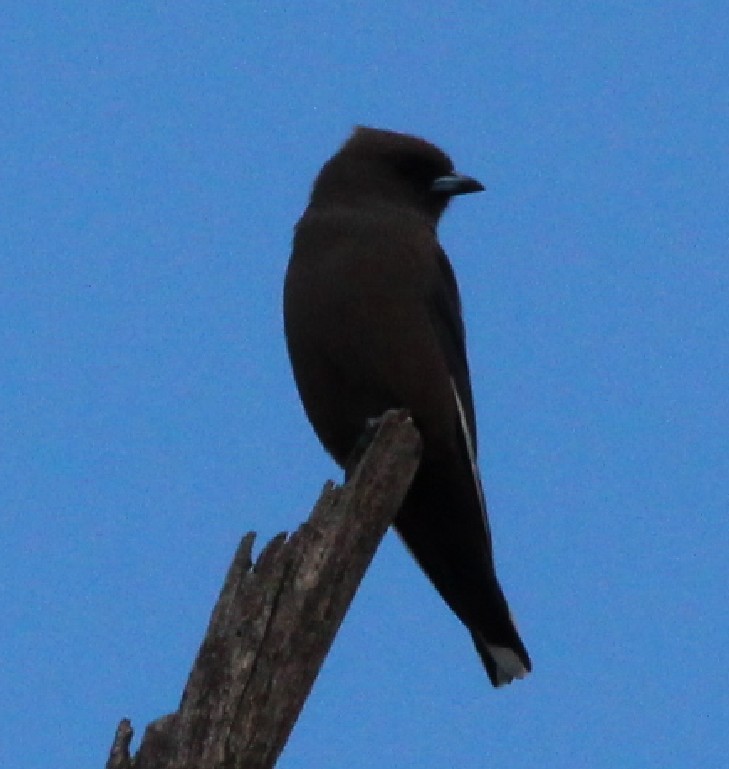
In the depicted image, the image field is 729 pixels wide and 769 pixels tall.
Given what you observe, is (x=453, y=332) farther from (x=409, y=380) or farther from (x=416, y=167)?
(x=416, y=167)

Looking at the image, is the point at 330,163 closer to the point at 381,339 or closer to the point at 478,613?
the point at 381,339

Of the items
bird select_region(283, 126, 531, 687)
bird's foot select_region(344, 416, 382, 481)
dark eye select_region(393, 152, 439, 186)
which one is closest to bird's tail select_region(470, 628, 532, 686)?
bird select_region(283, 126, 531, 687)

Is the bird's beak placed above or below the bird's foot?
above

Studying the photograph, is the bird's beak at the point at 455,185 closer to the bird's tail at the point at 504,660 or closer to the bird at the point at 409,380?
the bird at the point at 409,380

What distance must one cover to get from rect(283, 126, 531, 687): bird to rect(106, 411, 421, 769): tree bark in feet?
4.92

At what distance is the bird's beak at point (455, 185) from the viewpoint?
8023 mm

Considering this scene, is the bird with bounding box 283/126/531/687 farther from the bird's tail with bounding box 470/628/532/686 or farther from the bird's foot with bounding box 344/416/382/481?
the bird's foot with bounding box 344/416/382/481


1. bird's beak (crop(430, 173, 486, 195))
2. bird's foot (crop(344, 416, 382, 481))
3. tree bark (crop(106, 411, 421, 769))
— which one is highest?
bird's beak (crop(430, 173, 486, 195))

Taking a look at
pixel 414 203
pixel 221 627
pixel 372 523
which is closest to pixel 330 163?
pixel 414 203

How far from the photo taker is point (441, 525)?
696cm

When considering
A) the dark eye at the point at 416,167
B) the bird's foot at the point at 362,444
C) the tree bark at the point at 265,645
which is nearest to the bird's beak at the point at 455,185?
the dark eye at the point at 416,167

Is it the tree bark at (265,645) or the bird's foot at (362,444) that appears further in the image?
the bird's foot at (362,444)

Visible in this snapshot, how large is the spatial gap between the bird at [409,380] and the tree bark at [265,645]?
150 cm

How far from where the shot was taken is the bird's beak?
26.3 feet
